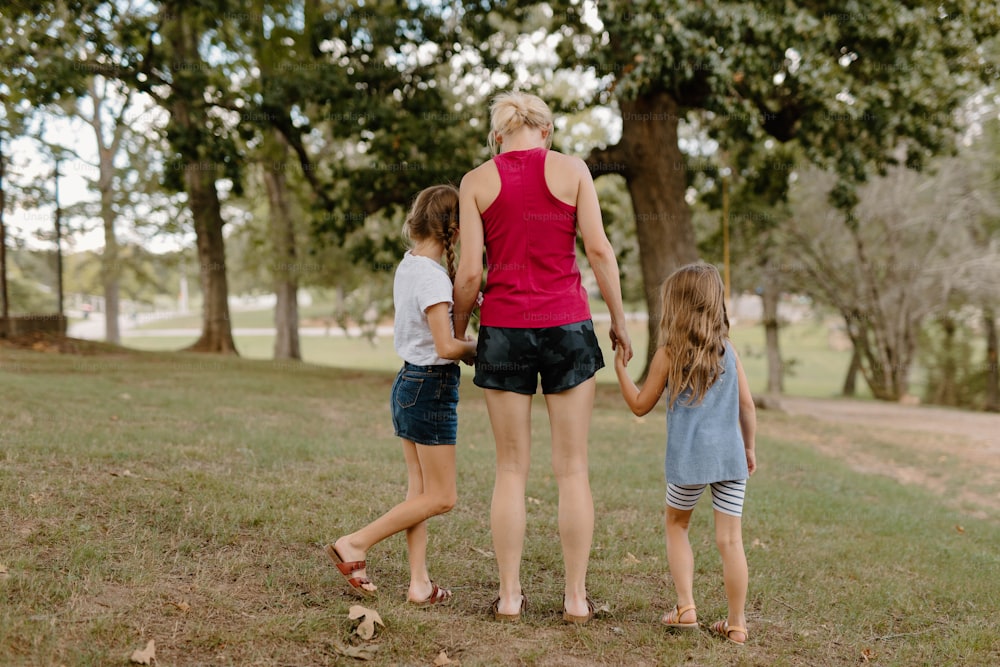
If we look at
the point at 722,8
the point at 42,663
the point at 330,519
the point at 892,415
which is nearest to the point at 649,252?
the point at 722,8

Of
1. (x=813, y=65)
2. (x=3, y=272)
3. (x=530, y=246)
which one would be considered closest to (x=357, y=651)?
(x=530, y=246)

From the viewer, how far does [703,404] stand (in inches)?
139

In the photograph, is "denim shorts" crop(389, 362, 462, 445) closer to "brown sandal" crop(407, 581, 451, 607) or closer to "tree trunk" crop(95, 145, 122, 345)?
"brown sandal" crop(407, 581, 451, 607)

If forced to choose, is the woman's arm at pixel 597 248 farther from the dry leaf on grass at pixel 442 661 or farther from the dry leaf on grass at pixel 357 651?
the dry leaf on grass at pixel 357 651

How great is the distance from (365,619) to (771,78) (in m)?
10.3

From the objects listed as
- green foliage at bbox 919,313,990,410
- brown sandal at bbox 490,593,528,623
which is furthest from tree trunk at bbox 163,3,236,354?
green foliage at bbox 919,313,990,410

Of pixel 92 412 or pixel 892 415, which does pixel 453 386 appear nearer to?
pixel 92 412

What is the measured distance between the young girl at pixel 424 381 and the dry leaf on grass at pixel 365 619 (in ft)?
0.93

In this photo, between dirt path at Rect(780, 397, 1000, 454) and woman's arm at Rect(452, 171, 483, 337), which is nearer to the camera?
woman's arm at Rect(452, 171, 483, 337)

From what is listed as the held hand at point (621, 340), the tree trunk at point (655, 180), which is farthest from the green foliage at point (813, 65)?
the held hand at point (621, 340)

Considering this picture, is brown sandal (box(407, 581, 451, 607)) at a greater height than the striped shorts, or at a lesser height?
lesser

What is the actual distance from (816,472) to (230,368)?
9972mm

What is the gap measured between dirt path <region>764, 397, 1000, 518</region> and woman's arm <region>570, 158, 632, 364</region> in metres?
5.69

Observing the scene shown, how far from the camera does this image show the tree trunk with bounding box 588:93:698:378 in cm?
1332
